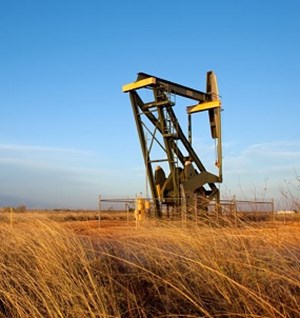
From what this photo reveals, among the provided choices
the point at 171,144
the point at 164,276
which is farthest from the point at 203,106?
the point at 164,276

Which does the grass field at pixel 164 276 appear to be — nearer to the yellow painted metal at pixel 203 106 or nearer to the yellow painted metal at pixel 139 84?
the yellow painted metal at pixel 139 84

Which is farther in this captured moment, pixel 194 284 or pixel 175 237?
pixel 175 237

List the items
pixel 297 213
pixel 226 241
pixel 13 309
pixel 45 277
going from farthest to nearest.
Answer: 1. pixel 297 213
2. pixel 226 241
3. pixel 45 277
4. pixel 13 309

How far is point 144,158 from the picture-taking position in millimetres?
19828

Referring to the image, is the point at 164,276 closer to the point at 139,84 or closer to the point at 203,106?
the point at 139,84

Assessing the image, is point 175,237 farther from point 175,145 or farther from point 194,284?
point 175,145

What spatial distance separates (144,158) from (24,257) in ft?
47.5

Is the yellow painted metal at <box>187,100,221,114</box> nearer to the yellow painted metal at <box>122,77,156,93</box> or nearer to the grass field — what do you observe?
the yellow painted metal at <box>122,77,156,93</box>

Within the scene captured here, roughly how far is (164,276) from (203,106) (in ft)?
56.7

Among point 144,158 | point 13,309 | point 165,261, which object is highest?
point 144,158

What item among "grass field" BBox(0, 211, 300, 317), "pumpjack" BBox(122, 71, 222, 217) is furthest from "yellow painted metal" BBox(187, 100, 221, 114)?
"grass field" BBox(0, 211, 300, 317)

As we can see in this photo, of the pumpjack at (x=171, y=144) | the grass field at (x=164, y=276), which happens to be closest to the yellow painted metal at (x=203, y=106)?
the pumpjack at (x=171, y=144)

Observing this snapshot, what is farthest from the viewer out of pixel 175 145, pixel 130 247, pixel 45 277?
pixel 175 145

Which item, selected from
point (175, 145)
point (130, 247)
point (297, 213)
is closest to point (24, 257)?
point (130, 247)
